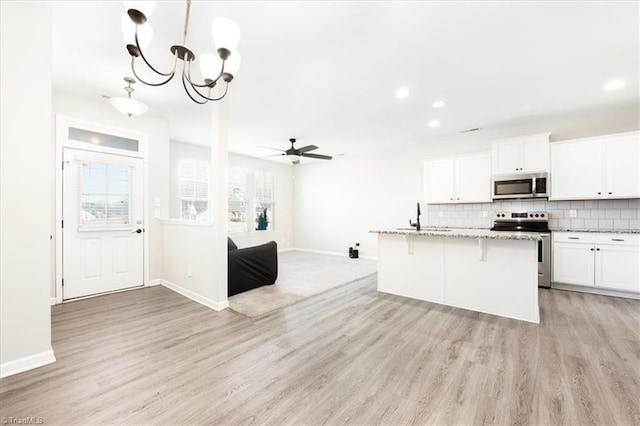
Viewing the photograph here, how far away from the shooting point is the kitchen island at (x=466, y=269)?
297 cm

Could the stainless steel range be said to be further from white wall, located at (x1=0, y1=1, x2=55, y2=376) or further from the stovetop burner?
white wall, located at (x1=0, y1=1, x2=55, y2=376)

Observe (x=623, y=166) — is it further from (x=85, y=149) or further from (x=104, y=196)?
(x=85, y=149)

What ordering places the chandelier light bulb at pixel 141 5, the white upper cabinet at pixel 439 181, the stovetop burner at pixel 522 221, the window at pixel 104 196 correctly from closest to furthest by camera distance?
the chandelier light bulb at pixel 141 5, the window at pixel 104 196, the stovetop burner at pixel 522 221, the white upper cabinet at pixel 439 181

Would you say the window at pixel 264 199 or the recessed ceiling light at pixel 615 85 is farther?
the window at pixel 264 199

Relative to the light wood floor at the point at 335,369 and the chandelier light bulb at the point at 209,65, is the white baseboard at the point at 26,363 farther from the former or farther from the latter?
the chandelier light bulb at the point at 209,65

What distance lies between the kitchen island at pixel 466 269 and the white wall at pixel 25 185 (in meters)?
3.67

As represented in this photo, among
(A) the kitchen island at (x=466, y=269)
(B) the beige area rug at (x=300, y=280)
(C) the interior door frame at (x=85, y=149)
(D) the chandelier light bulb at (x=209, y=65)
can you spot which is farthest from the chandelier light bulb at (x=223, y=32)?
(C) the interior door frame at (x=85, y=149)

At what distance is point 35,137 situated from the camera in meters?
2.08

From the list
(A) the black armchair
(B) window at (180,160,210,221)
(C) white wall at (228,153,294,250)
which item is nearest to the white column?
(A) the black armchair

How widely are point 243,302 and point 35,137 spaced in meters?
2.61

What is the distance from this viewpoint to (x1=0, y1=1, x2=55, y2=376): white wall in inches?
77.5

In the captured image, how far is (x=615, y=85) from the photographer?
335 cm

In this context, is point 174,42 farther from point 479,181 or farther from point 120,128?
point 479,181

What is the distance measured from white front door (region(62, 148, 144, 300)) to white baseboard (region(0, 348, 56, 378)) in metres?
→ 1.97
